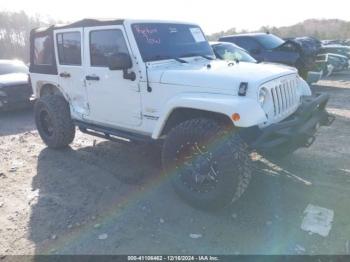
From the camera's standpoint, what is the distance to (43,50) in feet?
18.6

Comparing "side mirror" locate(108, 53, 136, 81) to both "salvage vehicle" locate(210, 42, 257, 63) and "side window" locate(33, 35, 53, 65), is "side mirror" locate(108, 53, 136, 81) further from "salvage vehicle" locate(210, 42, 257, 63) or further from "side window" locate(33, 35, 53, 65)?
"salvage vehicle" locate(210, 42, 257, 63)

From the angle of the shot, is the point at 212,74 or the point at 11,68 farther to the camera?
the point at 11,68

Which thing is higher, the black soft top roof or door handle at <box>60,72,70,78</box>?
the black soft top roof

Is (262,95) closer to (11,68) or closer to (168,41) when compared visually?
(168,41)

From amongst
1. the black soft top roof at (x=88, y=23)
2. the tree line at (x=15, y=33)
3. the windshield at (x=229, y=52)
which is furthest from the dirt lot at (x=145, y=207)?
the tree line at (x=15, y=33)

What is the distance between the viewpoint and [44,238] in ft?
10.9

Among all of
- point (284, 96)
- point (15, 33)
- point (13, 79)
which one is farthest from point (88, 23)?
point (15, 33)

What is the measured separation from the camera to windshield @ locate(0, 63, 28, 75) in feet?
32.3

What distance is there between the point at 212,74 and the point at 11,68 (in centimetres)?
830

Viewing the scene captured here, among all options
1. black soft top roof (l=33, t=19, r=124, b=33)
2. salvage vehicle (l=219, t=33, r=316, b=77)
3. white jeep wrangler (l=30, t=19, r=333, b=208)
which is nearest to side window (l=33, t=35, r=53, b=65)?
white jeep wrangler (l=30, t=19, r=333, b=208)

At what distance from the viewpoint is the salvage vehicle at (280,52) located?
993cm

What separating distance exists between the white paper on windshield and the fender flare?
1444 mm

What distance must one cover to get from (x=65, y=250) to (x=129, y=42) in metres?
2.40

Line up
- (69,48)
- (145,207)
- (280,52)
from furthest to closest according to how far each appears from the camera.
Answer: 1. (280,52)
2. (69,48)
3. (145,207)
